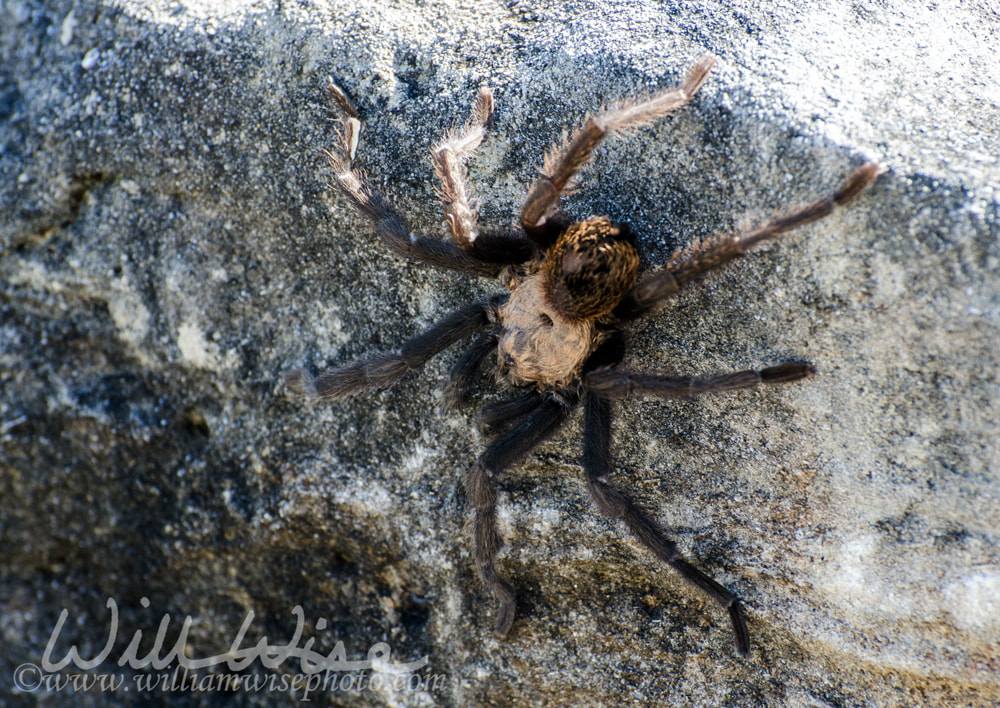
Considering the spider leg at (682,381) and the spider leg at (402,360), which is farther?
the spider leg at (402,360)

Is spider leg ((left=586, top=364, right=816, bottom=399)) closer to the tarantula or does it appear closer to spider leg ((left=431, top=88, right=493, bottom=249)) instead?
the tarantula

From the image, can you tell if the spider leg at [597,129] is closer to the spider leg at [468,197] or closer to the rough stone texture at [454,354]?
the rough stone texture at [454,354]

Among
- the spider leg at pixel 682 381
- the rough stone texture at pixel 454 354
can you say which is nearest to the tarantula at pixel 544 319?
the spider leg at pixel 682 381

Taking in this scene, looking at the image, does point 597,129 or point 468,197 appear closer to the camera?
point 597,129

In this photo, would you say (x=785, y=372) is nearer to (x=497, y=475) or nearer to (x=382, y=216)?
(x=497, y=475)

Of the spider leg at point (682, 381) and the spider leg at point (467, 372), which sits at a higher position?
the spider leg at point (682, 381)

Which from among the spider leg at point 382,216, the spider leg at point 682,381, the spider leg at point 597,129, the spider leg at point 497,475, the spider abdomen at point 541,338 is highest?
the spider leg at point 597,129

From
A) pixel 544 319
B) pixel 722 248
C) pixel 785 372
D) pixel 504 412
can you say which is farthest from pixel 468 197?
pixel 785 372
